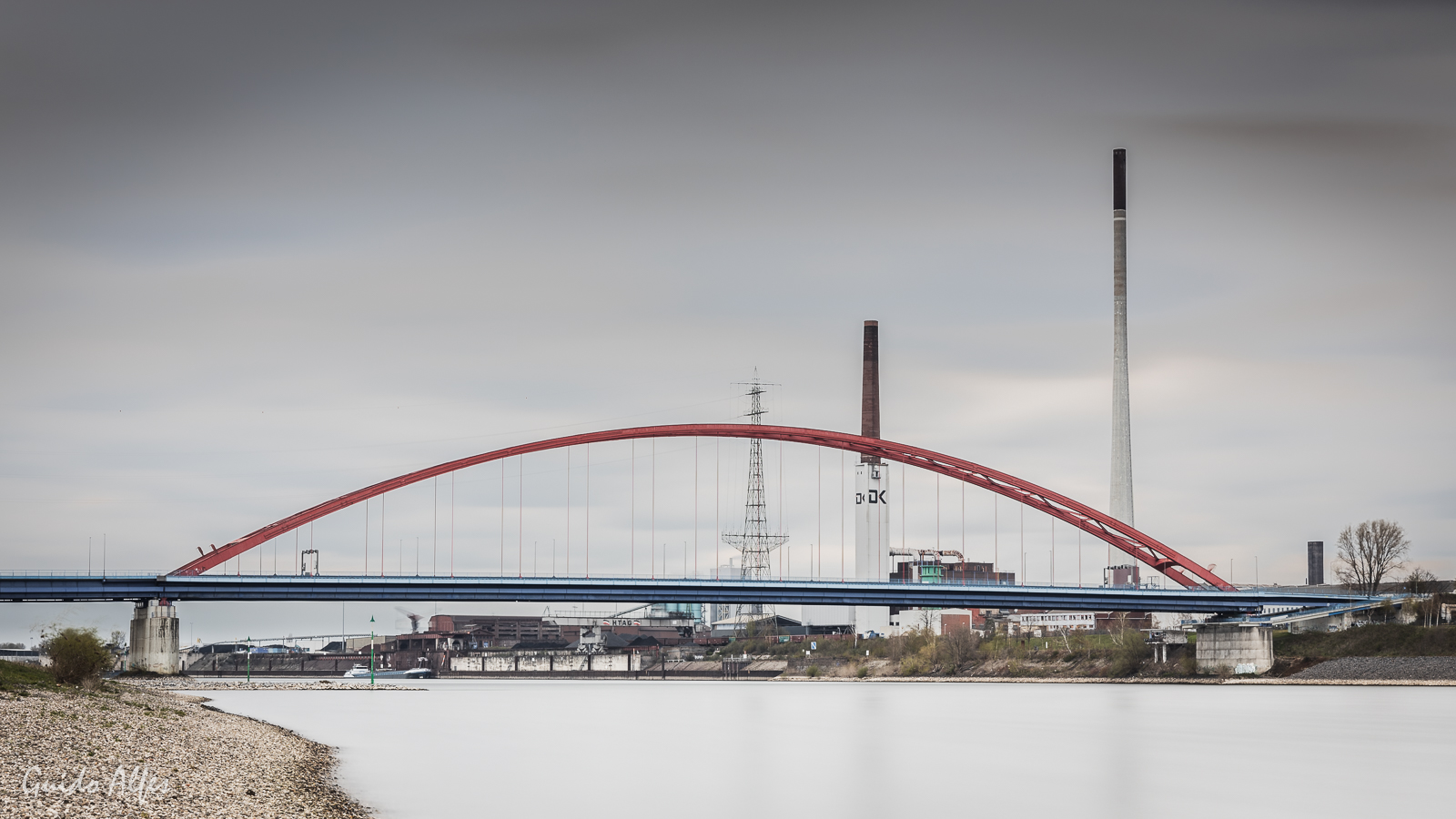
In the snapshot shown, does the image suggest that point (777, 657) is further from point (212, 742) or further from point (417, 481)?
point (212, 742)

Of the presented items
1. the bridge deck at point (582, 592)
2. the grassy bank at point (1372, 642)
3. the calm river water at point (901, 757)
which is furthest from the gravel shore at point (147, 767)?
the grassy bank at point (1372, 642)

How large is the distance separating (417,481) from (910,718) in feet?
156

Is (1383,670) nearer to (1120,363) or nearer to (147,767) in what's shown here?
(1120,363)

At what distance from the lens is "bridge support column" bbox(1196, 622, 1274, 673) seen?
304ft

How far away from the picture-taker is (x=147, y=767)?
24.9 metres

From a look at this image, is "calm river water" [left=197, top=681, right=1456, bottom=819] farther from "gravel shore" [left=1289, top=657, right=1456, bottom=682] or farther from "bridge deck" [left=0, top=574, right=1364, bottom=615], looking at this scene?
"bridge deck" [left=0, top=574, right=1364, bottom=615]

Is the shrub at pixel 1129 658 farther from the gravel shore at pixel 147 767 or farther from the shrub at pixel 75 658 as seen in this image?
the gravel shore at pixel 147 767

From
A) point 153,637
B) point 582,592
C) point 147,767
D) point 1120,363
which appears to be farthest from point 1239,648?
point 147,767

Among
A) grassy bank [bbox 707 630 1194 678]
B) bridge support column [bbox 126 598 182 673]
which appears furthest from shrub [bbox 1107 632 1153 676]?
bridge support column [bbox 126 598 182 673]

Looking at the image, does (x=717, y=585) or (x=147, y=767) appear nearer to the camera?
(x=147, y=767)

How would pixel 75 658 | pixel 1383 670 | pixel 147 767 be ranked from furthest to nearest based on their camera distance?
pixel 1383 670, pixel 75 658, pixel 147 767

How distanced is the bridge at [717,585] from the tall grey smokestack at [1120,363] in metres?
14.3

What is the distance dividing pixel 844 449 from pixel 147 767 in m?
73.9

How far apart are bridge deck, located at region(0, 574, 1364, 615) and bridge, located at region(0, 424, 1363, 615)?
3.2 inches
